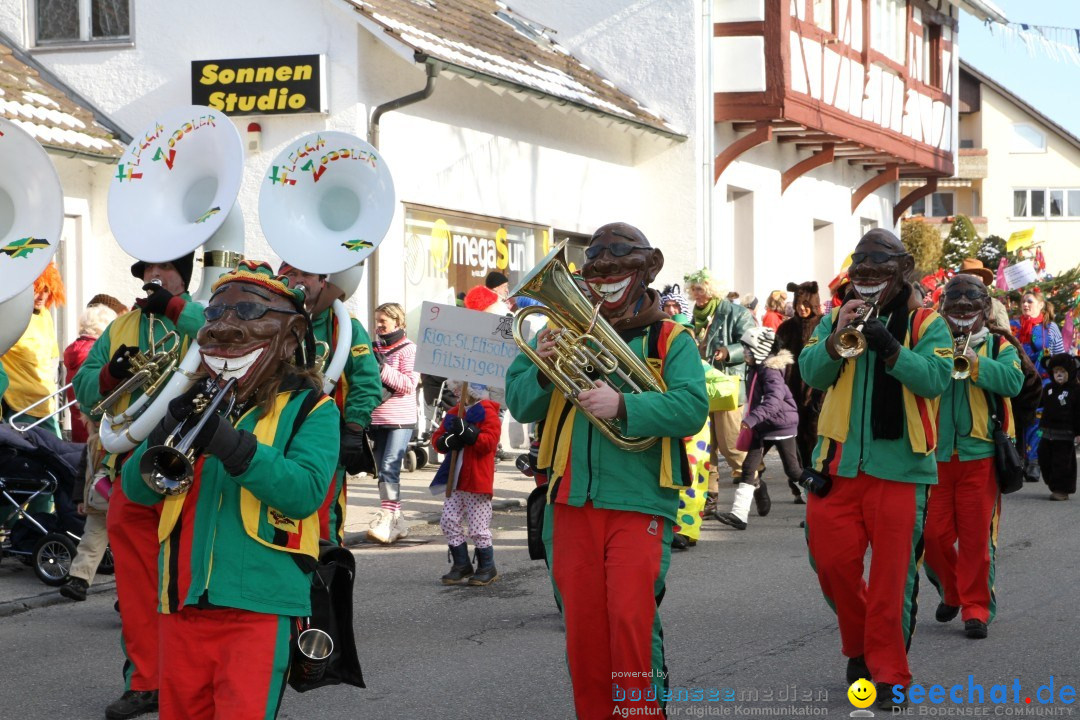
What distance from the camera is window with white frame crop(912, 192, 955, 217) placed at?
2128 inches

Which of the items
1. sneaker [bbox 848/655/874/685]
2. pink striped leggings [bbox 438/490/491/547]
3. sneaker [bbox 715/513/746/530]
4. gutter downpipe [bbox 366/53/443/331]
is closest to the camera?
sneaker [bbox 848/655/874/685]

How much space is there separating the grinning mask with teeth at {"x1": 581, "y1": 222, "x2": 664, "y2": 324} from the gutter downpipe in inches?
370

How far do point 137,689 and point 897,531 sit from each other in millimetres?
3020

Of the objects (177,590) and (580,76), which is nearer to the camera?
(177,590)

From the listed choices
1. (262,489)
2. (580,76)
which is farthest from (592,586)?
(580,76)

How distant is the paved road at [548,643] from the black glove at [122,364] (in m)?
1.39

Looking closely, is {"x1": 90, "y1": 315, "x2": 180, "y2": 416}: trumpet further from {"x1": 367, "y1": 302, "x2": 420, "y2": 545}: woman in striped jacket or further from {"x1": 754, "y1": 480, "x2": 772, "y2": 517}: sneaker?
{"x1": 754, "y1": 480, "x2": 772, "y2": 517}: sneaker

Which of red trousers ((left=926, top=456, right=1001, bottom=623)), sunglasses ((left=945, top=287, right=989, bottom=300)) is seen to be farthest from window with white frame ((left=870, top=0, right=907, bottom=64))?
red trousers ((left=926, top=456, right=1001, bottom=623))

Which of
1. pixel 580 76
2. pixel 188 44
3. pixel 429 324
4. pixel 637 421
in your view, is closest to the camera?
pixel 637 421

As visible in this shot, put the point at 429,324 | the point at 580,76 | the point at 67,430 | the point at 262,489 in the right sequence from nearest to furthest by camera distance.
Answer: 1. the point at 262,489
2. the point at 429,324
3. the point at 67,430
4. the point at 580,76

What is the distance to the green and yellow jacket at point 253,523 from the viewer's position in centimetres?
387

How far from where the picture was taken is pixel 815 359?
19.8 feet

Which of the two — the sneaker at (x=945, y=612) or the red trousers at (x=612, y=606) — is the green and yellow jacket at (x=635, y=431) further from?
the sneaker at (x=945, y=612)

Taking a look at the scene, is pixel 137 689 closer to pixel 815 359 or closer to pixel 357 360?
pixel 357 360
